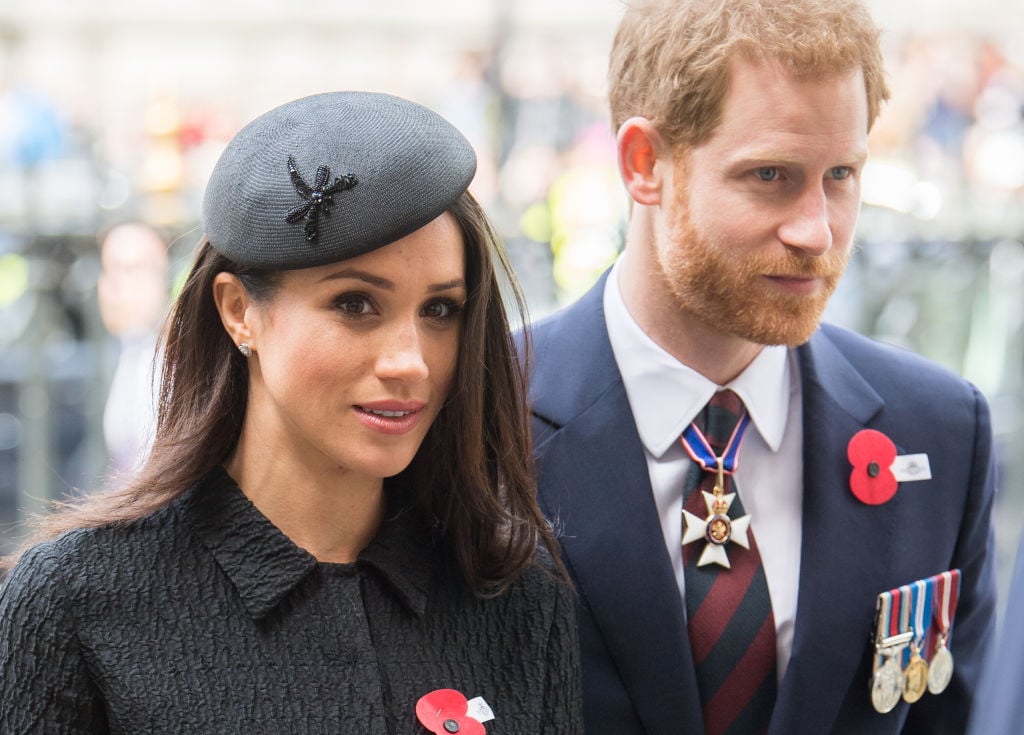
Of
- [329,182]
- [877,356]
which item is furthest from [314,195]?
[877,356]

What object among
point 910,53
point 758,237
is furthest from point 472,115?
point 758,237

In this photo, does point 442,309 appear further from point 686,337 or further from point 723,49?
point 723,49

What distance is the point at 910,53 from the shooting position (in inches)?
329

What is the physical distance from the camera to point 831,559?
2107 millimetres

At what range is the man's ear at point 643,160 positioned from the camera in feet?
7.11

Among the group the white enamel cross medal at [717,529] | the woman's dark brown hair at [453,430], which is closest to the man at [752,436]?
the white enamel cross medal at [717,529]

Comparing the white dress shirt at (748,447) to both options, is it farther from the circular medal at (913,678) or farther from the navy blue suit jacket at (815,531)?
the circular medal at (913,678)

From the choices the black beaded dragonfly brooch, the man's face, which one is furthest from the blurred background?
the black beaded dragonfly brooch

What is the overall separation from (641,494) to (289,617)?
574mm

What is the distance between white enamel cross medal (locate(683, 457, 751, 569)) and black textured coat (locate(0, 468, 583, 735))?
252 mm

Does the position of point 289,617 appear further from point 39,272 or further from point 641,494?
point 39,272

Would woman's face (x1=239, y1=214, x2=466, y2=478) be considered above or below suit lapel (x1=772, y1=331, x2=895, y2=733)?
above

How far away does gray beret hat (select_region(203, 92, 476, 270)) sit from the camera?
1.67 m

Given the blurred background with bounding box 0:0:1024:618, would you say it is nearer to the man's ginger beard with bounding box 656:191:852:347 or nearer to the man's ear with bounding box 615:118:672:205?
the man's ear with bounding box 615:118:672:205
